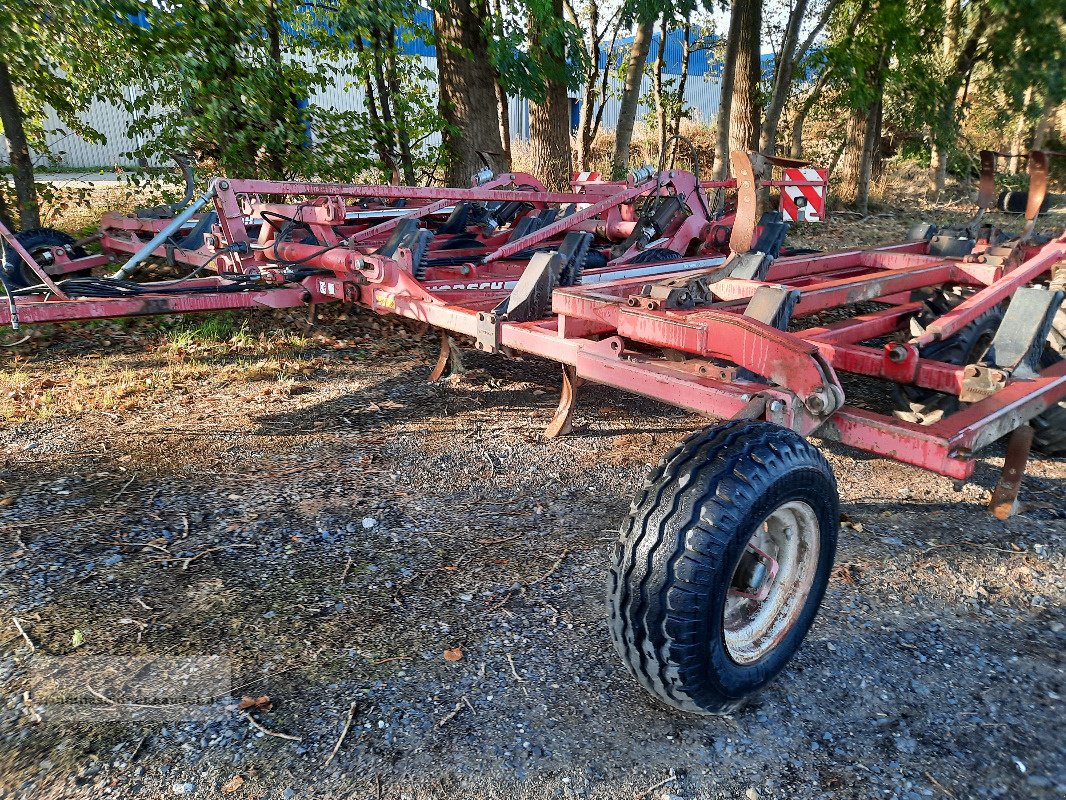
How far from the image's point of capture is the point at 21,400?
17.2 feet

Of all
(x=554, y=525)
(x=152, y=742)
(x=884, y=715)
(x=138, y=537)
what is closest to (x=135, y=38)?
(x=138, y=537)

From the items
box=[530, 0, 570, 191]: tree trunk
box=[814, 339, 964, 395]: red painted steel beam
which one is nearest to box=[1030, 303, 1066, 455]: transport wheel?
box=[814, 339, 964, 395]: red painted steel beam

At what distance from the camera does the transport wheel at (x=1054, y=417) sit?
4.38 metres

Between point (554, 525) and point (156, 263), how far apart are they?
6.16 meters

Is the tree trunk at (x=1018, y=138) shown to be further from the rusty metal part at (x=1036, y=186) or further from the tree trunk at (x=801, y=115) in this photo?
the rusty metal part at (x=1036, y=186)

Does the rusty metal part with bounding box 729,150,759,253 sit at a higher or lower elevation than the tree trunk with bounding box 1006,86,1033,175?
lower

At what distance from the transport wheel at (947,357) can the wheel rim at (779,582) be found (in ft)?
6.77

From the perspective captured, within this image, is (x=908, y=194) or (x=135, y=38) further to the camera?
(x=908, y=194)

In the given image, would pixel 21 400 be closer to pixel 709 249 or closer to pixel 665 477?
pixel 665 477

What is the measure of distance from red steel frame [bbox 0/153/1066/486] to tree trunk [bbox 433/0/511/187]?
158 inches

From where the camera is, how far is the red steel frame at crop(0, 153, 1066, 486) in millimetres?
2801

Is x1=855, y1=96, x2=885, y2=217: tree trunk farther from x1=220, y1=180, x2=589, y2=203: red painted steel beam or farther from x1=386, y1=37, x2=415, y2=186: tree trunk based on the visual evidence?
→ x1=220, y1=180, x2=589, y2=203: red painted steel beam

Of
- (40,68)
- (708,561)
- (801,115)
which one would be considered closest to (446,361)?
(708,561)

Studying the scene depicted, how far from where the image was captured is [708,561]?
2236 millimetres
